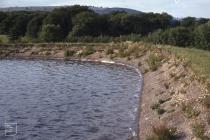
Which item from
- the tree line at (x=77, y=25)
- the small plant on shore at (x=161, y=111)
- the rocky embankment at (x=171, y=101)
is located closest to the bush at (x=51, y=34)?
the tree line at (x=77, y=25)

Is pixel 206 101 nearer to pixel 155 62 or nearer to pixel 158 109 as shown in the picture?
pixel 158 109

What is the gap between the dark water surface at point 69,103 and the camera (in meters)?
29.3

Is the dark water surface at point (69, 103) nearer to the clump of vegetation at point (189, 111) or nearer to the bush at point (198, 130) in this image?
the clump of vegetation at point (189, 111)

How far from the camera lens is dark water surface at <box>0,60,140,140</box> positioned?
1155 inches

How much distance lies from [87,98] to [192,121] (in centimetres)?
1786

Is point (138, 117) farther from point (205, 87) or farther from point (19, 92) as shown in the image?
point (19, 92)

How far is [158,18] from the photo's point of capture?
134000 mm

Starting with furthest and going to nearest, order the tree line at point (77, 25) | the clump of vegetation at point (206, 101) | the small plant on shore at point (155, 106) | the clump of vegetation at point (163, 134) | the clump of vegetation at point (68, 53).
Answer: the tree line at point (77, 25) < the clump of vegetation at point (68, 53) < the small plant on shore at point (155, 106) < the clump of vegetation at point (206, 101) < the clump of vegetation at point (163, 134)

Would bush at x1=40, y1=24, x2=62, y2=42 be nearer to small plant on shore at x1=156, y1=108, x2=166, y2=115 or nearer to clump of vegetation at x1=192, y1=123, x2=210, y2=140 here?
small plant on shore at x1=156, y1=108, x2=166, y2=115

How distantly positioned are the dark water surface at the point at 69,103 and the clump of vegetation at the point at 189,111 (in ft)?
10.9

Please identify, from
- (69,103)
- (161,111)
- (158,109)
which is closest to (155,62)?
(69,103)

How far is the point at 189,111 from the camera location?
88.0ft

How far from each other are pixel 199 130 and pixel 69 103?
1799 cm

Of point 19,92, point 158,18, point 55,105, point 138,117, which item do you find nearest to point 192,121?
point 138,117
